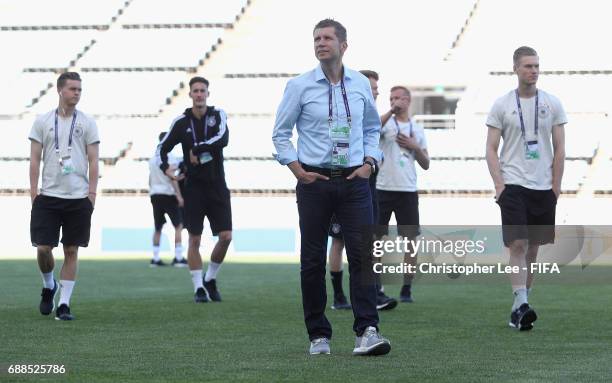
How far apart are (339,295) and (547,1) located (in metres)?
25.7

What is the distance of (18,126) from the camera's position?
3522 centimetres

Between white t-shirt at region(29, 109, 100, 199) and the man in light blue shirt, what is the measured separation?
3228 millimetres

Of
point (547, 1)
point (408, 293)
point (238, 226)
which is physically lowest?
point (238, 226)

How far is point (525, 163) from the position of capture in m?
8.96

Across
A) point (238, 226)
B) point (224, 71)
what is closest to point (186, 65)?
point (224, 71)

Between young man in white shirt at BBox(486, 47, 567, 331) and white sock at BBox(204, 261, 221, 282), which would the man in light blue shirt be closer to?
young man in white shirt at BBox(486, 47, 567, 331)

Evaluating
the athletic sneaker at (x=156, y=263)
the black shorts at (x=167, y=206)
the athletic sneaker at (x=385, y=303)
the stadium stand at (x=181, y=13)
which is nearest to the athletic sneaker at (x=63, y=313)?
the athletic sneaker at (x=385, y=303)

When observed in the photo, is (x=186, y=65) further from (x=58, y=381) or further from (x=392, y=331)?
(x=58, y=381)

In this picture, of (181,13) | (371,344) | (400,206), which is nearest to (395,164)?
(400,206)

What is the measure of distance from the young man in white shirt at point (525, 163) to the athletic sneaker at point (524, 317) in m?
0.01

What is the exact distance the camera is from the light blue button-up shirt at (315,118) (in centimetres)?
712

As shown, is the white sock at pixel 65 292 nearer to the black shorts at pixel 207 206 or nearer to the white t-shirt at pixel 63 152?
the white t-shirt at pixel 63 152

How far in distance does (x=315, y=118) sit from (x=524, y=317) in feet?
8.34

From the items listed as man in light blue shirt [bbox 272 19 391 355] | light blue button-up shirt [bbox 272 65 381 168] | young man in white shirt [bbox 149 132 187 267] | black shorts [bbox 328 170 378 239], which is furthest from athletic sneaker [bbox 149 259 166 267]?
light blue button-up shirt [bbox 272 65 381 168]
